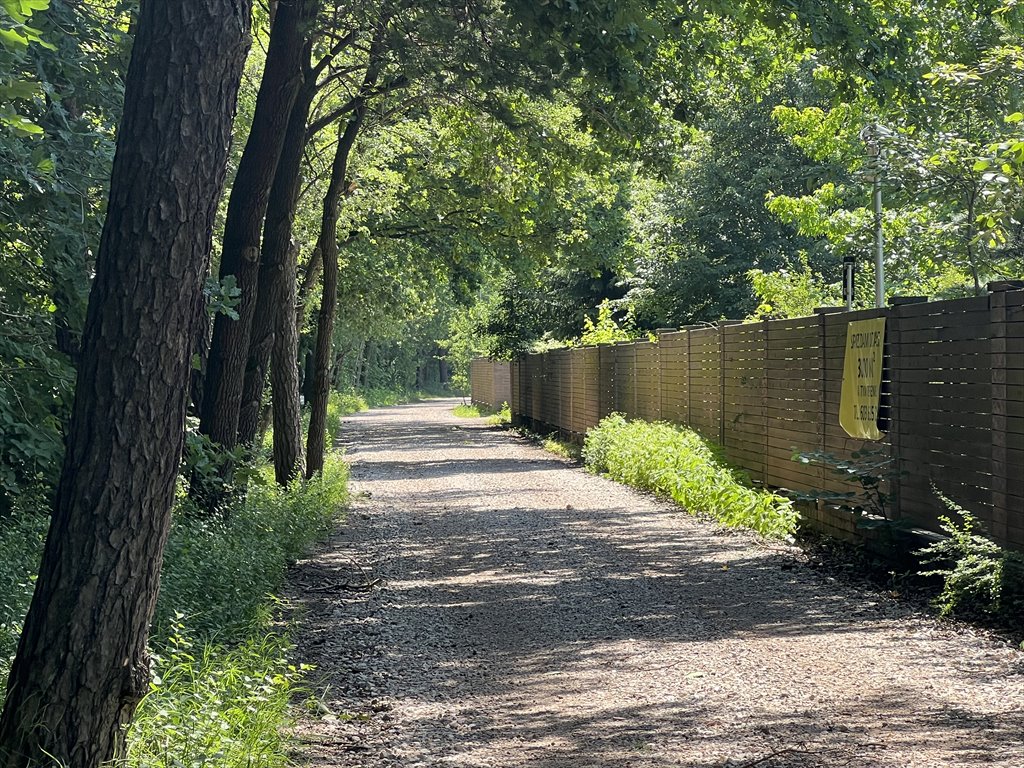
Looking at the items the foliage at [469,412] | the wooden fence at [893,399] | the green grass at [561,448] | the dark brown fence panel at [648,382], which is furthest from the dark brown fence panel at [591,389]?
the foliage at [469,412]

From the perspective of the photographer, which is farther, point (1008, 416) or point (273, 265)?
point (273, 265)

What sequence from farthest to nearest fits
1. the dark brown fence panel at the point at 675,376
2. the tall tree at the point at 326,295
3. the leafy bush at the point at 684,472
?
the dark brown fence panel at the point at 675,376 → the tall tree at the point at 326,295 → the leafy bush at the point at 684,472

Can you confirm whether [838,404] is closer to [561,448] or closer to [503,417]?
[561,448]

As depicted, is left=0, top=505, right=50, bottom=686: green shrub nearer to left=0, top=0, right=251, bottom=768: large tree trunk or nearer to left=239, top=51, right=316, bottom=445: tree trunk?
left=0, top=0, right=251, bottom=768: large tree trunk

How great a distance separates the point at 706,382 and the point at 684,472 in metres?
1.69

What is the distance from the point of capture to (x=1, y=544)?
7523 millimetres

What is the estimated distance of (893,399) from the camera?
976 centimetres

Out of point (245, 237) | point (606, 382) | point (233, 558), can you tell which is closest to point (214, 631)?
point (233, 558)

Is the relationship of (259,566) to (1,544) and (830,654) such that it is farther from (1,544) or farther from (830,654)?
(830,654)

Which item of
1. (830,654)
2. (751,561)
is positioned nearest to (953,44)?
(751,561)

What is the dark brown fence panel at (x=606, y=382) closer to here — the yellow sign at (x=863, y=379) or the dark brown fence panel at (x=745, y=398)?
the dark brown fence panel at (x=745, y=398)

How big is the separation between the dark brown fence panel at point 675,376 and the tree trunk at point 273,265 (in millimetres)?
6524

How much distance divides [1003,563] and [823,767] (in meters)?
3.16

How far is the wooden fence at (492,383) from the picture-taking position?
48.9m
